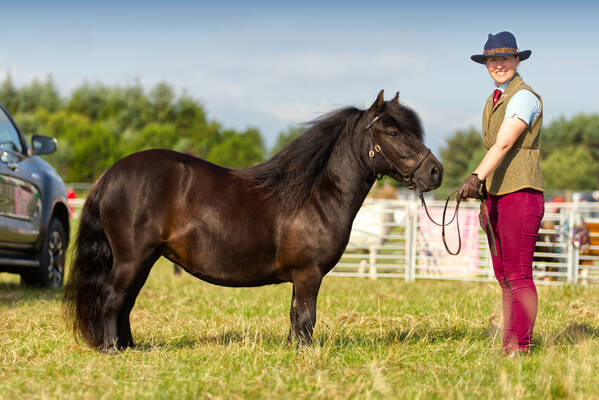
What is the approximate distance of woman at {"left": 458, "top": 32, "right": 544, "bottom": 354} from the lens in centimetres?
419

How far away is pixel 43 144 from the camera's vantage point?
7504 millimetres

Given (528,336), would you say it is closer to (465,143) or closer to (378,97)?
(378,97)

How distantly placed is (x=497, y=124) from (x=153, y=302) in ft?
15.4

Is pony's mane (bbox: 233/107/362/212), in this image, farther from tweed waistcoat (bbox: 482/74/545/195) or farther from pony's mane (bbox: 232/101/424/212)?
tweed waistcoat (bbox: 482/74/545/195)

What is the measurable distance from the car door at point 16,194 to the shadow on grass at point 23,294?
618mm

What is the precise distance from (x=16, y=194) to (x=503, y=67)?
5.39 meters

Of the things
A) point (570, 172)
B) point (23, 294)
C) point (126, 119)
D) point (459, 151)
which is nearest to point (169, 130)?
point (126, 119)

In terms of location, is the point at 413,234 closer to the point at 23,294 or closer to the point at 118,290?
the point at 23,294

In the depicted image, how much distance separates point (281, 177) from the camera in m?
4.59

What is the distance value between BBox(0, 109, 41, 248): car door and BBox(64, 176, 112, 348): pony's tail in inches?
104

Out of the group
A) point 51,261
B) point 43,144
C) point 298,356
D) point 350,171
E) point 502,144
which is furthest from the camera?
point 51,261

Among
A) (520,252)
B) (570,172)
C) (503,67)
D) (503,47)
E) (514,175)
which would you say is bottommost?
(520,252)

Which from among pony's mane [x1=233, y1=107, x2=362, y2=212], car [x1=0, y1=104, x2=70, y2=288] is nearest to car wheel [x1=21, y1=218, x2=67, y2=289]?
car [x1=0, y1=104, x2=70, y2=288]

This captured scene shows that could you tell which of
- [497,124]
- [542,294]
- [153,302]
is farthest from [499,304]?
[153,302]
